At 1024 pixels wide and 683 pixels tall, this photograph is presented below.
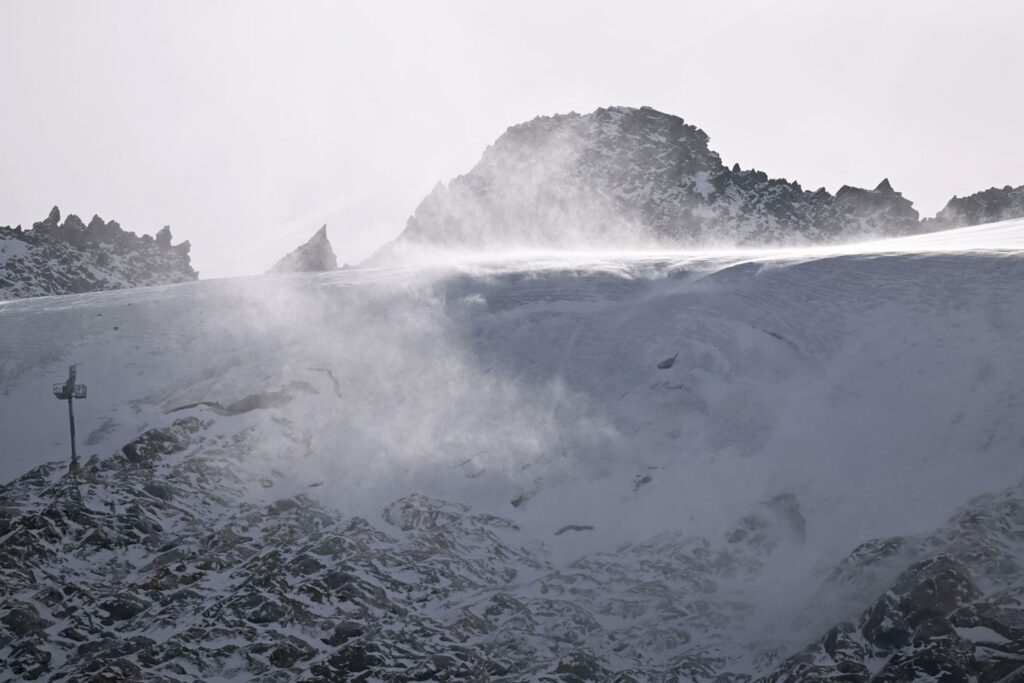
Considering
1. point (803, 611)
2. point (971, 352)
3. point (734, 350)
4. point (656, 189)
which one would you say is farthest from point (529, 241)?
point (803, 611)

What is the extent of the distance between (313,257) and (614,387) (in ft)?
234

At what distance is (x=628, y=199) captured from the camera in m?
129

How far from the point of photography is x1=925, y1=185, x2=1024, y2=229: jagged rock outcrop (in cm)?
13188

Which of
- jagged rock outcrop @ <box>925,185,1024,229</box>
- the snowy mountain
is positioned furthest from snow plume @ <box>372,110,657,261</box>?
the snowy mountain

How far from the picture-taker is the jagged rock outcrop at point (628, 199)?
407 feet

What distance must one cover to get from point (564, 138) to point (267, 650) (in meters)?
107

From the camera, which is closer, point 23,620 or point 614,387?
point 23,620

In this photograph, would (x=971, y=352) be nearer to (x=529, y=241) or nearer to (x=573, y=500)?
(x=573, y=500)

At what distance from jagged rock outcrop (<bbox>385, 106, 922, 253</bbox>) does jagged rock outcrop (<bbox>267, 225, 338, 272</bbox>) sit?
7.91m

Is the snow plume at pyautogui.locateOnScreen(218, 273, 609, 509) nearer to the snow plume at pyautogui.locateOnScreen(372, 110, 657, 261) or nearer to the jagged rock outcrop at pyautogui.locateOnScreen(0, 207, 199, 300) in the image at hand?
the snow plume at pyautogui.locateOnScreen(372, 110, 657, 261)

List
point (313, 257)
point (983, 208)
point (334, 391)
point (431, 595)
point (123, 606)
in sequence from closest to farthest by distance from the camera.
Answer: point (123, 606) < point (431, 595) < point (334, 391) < point (313, 257) < point (983, 208)

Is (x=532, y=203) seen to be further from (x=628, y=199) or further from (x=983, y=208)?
(x=983, y=208)

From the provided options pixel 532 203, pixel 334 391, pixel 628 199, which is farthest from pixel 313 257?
pixel 334 391

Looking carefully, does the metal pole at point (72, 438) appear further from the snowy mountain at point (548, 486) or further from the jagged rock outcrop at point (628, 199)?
the jagged rock outcrop at point (628, 199)
